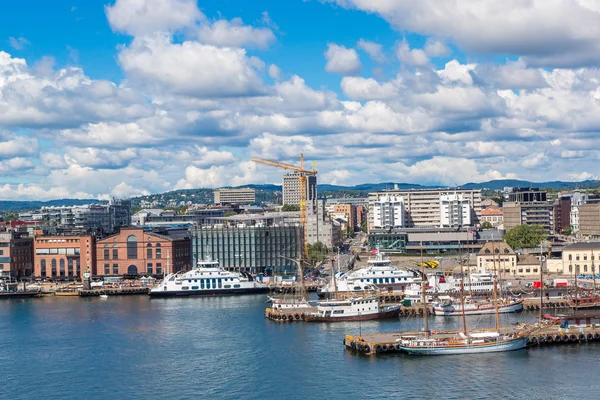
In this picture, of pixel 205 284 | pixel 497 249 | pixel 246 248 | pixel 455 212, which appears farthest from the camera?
pixel 455 212

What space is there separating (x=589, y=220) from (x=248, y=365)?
298ft

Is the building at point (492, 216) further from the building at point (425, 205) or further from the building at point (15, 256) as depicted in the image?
the building at point (15, 256)

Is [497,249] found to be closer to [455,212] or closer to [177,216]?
[455,212]

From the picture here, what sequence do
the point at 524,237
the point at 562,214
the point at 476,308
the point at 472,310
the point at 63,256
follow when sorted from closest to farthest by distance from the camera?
1. the point at 472,310
2. the point at 476,308
3. the point at 63,256
4. the point at 524,237
5. the point at 562,214

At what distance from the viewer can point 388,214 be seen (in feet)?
457

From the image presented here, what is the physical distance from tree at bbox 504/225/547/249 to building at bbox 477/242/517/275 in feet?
58.5

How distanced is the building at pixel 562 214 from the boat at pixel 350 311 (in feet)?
280

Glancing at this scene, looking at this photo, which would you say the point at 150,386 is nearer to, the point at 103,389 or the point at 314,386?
the point at 103,389

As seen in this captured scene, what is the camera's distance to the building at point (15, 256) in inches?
3469

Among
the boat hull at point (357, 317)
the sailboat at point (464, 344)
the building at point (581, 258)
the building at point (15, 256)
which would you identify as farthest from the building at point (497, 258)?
the building at point (15, 256)

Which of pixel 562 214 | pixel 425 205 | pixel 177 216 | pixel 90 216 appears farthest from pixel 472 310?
pixel 177 216

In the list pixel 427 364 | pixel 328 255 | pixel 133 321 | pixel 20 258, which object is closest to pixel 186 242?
pixel 20 258

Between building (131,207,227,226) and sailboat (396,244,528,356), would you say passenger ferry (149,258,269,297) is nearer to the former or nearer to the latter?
sailboat (396,244,528,356)

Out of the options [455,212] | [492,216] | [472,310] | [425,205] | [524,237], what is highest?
[425,205]
